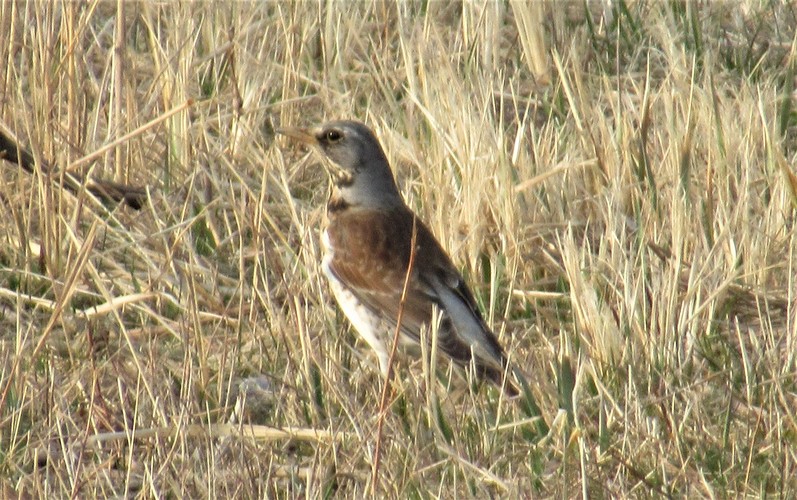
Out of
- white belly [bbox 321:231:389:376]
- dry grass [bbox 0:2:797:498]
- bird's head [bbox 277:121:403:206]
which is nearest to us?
dry grass [bbox 0:2:797:498]

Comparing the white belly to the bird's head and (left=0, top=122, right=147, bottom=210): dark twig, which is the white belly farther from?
(left=0, top=122, right=147, bottom=210): dark twig

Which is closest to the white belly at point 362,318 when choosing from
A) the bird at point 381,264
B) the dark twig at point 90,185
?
the bird at point 381,264

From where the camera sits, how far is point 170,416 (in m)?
4.78

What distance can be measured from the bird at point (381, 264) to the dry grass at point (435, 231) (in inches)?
4.9

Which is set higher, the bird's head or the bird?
the bird's head

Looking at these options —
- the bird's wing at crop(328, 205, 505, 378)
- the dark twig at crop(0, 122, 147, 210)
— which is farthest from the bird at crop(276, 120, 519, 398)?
the dark twig at crop(0, 122, 147, 210)

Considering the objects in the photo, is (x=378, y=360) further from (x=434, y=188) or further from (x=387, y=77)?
(x=387, y=77)

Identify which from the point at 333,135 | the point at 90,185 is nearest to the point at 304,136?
the point at 333,135

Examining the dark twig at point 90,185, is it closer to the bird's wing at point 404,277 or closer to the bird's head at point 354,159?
the bird's head at point 354,159

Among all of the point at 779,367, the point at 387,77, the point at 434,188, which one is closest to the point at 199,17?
the point at 387,77

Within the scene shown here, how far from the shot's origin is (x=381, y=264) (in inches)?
241

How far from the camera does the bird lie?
565 centimetres

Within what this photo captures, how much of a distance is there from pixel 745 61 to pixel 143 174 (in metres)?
3.30

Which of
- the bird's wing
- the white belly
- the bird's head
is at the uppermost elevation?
the bird's head
